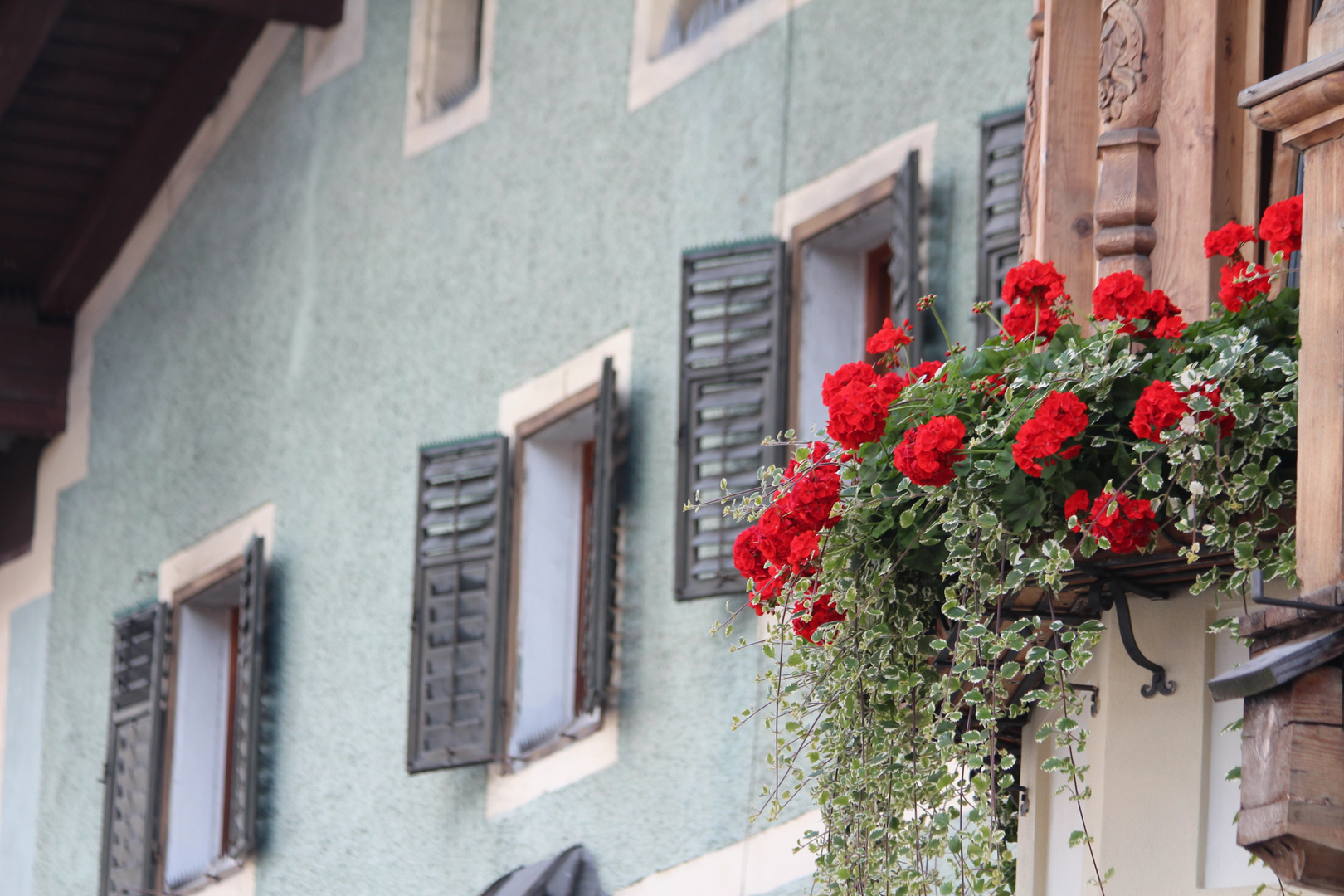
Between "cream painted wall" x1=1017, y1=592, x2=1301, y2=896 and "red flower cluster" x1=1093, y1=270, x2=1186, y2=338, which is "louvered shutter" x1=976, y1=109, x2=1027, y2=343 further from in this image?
"red flower cluster" x1=1093, y1=270, x2=1186, y2=338

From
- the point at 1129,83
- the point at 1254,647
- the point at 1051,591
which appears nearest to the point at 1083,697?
the point at 1051,591

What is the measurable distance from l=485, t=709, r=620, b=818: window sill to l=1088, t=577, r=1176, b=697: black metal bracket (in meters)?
2.85

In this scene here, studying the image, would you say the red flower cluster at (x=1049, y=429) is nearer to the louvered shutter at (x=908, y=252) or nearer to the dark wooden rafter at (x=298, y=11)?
the louvered shutter at (x=908, y=252)

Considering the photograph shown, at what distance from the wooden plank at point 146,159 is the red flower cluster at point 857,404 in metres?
6.15

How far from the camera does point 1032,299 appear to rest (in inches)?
119

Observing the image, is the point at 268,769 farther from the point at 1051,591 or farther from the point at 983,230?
the point at 1051,591

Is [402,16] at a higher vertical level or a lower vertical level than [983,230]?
higher

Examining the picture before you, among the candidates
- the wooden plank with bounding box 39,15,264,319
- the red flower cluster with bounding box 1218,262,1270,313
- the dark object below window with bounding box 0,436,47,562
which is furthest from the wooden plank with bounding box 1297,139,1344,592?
the dark object below window with bounding box 0,436,47,562

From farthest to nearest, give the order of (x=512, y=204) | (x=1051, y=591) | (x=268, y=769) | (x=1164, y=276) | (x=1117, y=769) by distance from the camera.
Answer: (x=268, y=769) < (x=512, y=204) < (x=1164, y=276) < (x=1117, y=769) < (x=1051, y=591)

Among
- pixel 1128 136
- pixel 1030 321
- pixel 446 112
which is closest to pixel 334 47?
pixel 446 112

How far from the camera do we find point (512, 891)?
5645 millimetres

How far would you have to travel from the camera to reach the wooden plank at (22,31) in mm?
7816

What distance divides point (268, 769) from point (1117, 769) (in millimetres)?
4712

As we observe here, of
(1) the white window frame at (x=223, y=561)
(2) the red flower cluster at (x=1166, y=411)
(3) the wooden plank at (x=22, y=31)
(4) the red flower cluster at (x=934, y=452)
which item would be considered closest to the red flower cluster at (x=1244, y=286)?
(2) the red flower cluster at (x=1166, y=411)
